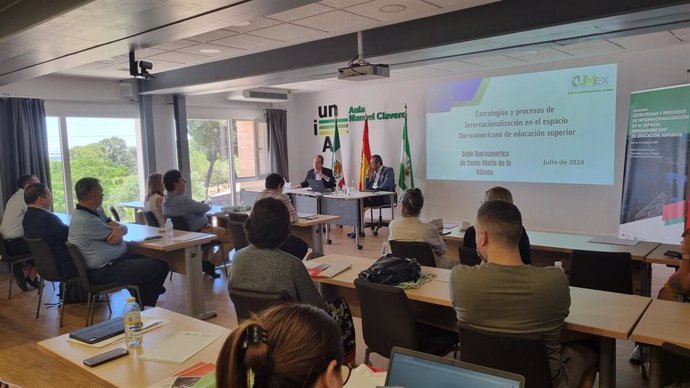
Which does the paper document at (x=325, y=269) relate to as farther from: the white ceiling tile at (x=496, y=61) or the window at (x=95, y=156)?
the window at (x=95, y=156)

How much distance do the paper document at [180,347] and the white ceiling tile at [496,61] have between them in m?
5.26

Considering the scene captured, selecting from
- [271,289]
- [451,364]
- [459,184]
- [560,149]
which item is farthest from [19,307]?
[560,149]

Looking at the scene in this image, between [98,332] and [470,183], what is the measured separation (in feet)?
22.1

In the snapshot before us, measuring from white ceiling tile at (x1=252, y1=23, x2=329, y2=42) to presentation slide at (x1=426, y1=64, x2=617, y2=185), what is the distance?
147 inches

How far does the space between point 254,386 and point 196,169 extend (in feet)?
28.2

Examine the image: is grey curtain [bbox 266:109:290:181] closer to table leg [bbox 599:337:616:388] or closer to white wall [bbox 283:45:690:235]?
white wall [bbox 283:45:690:235]

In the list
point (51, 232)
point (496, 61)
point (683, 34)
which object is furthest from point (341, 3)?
point (683, 34)

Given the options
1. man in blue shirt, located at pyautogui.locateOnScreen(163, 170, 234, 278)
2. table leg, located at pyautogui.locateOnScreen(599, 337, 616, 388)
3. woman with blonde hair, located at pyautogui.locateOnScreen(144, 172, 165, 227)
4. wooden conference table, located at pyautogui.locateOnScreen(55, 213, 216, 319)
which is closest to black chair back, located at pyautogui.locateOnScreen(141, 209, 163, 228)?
woman with blonde hair, located at pyautogui.locateOnScreen(144, 172, 165, 227)

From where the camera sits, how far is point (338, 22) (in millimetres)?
4230

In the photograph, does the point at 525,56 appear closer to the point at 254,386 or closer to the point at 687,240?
the point at 687,240

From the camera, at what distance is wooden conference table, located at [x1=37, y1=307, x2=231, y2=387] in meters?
1.81

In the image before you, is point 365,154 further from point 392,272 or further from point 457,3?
point 392,272

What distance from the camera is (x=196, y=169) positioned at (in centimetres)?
912

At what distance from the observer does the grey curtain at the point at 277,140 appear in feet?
32.6
